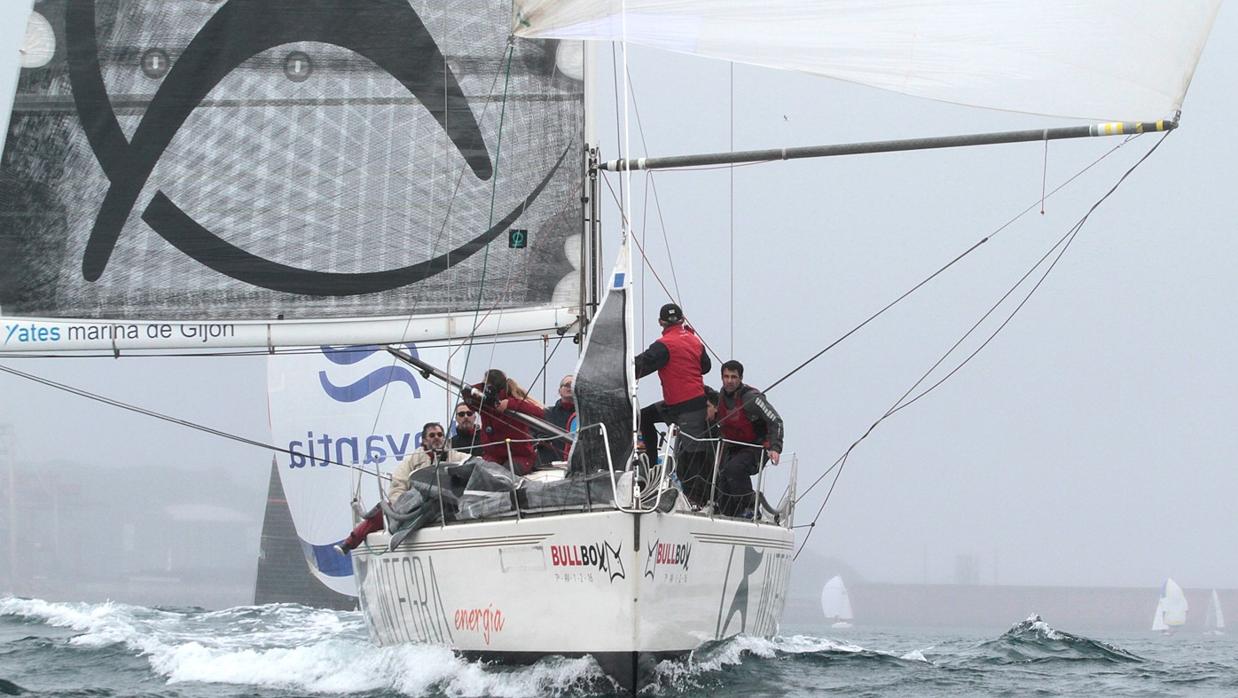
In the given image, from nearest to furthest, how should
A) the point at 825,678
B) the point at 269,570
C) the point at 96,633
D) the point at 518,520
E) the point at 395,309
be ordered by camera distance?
1. the point at 518,520
2. the point at 825,678
3. the point at 395,309
4. the point at 96,633
5. the point at 269,570

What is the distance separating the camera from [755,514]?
10.8 m

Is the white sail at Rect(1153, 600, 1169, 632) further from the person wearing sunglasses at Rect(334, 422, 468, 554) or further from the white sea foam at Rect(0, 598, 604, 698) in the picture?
the person wearing sunglasses at Rect(334, 422, 468, 554)

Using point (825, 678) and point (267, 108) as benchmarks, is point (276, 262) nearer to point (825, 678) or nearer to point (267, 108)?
point (267, 108)

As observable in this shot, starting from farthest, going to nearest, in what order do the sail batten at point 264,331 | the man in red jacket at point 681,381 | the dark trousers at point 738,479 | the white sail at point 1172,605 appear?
the white sail at point 1172,605 → the sail batten at point 264,331 → the dark trousers at point 738,479 → the man in red jacket at point 681,381

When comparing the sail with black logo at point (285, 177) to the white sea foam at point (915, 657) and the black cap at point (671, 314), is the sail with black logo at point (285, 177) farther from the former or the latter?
Result: the white sea foam at point (915, 657)

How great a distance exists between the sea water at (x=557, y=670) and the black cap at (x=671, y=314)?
7.20 ft

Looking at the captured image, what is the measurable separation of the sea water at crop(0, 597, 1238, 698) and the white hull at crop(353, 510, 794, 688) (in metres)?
0.15

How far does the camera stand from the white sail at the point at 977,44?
10.1m

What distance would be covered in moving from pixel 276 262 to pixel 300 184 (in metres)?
0.66

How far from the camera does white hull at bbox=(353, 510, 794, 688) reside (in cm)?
889

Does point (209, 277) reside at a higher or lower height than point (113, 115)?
lower

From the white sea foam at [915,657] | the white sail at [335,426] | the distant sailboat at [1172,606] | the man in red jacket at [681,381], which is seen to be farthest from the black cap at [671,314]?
the distant sailboat at [1172,606]

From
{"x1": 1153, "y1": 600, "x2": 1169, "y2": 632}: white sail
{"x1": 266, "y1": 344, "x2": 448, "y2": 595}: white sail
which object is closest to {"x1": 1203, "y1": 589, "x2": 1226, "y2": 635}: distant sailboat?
{"x1": 1153, "y1": 600, "x2": 1169, "y2": 632}: white sail

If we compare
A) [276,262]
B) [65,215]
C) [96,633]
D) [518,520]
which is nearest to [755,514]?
[518,520]
